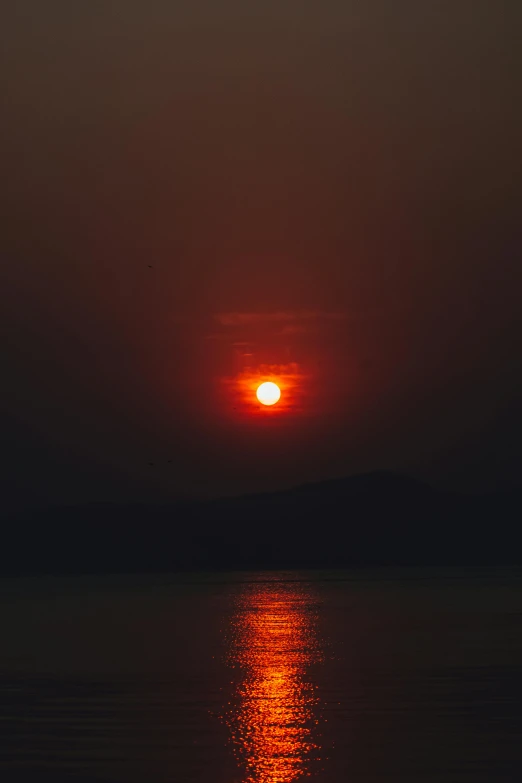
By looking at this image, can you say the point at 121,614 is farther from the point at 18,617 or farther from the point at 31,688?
the point at 31,688

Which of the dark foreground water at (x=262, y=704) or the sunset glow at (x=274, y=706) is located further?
the sunset glow at (x=274, y=706)

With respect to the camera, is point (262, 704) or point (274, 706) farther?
point (262, 704)

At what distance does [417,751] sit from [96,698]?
47.2ft

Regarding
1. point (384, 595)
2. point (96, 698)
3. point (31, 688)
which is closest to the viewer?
point (96, 698)

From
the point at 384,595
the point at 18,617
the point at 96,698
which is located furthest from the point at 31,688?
the point at 384,595

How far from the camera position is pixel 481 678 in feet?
153

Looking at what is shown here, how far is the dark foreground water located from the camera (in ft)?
94.3

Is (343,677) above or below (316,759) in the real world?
above

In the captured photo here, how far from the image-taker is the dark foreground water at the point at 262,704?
94.3 feet

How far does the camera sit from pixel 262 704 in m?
40.8

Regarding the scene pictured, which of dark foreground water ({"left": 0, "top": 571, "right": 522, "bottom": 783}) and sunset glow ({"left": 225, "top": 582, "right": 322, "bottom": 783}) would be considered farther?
sunset glow ({"left": 225, "top": 582, "right": 322, "bottom": 783})

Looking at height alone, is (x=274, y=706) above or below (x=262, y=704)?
below

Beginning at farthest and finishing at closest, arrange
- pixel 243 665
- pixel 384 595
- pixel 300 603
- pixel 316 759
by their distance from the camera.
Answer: pixel 384 595 < pixel 300 603 < pixel 243 665 < pixel 316 759

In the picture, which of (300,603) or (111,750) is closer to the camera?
(111,750)
